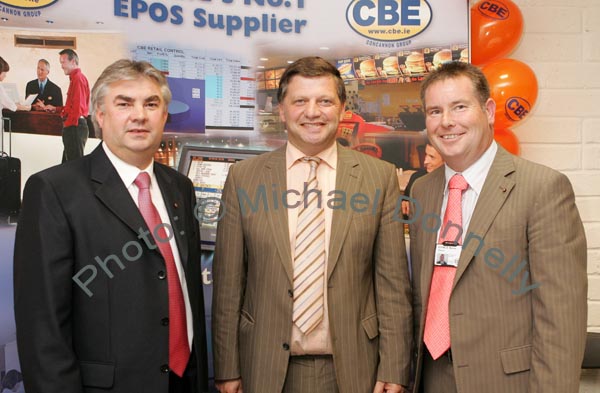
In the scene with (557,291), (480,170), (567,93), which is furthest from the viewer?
(567,93)

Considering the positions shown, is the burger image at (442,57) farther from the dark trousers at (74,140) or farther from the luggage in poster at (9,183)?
the luggage in poster at (9,183)

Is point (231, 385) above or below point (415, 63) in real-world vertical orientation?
below

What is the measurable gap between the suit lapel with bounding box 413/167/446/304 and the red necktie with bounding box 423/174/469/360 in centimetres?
3

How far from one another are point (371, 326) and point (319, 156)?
2.14 feet

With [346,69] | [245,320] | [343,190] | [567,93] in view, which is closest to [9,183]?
[245,320]

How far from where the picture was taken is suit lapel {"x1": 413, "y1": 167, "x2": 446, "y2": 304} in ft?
6.51

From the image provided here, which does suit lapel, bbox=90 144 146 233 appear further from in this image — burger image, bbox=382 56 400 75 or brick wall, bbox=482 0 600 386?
brick wall, bbox=482 0 600 386

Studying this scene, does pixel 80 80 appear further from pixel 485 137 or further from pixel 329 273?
pixel 485 137

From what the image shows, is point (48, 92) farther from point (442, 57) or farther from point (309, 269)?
point (442, 57)

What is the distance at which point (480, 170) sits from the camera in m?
2.00

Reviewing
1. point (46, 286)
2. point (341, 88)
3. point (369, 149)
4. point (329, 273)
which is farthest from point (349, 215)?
point (46, 286)

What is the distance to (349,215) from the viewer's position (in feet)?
6.66

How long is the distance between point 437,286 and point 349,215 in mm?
391

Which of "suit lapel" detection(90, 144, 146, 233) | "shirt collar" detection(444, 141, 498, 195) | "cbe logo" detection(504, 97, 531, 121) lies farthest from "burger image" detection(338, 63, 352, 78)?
"suit lapel" detection(90, 144, 146, 233)
